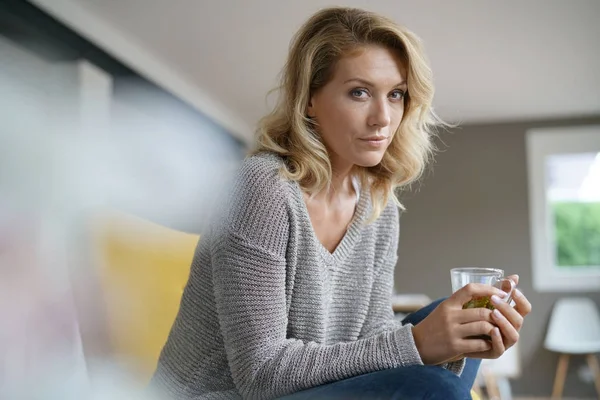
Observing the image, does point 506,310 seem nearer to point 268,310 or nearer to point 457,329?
point 457,329

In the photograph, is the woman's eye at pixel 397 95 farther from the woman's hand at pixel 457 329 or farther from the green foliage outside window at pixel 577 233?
the green foliage outside window at pixel 577 233

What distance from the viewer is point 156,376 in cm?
85

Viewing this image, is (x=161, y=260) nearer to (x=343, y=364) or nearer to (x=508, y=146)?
(x=343, y=364)

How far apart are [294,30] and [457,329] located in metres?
2.23

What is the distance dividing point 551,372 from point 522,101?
1.78 m

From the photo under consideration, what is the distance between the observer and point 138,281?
99 cm

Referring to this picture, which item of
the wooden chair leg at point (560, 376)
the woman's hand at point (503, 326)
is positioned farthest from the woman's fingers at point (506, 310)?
the wooden chair leg at point (560, 376)

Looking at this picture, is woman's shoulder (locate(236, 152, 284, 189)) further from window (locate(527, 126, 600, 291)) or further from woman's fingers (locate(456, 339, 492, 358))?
window (locate(527, 126, 600, 291))

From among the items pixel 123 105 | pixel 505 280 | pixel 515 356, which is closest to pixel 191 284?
pixel 505 280

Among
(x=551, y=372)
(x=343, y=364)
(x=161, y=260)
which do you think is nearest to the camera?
(x=343, y=364)

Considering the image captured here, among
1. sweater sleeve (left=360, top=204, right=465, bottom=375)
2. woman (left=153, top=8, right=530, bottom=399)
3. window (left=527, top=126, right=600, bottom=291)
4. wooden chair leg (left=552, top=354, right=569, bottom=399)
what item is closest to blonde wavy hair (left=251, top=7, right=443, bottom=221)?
woman (left=153, top=8, right=530, bottom=399)

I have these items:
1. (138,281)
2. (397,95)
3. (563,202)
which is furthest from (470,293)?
(563,202)

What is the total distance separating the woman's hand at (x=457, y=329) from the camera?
0.65 meters

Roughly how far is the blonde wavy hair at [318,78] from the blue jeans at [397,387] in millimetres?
280
